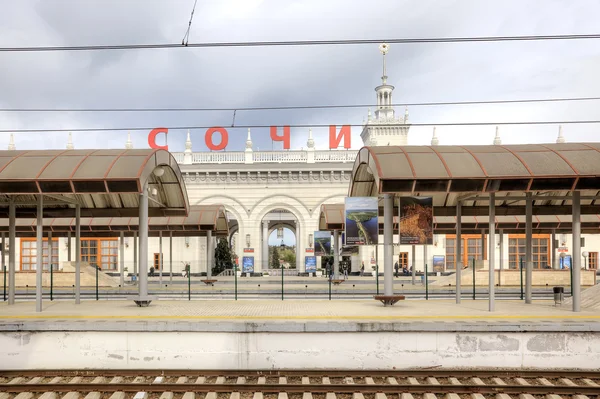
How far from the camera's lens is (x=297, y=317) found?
46.7 ft

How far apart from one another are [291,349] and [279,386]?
5.82 feet

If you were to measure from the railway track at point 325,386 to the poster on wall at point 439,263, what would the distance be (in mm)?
38188

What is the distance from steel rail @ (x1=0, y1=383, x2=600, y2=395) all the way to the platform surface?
189 centimetres

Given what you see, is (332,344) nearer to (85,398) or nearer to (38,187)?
(85,398)

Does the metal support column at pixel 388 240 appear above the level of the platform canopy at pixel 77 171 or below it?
below

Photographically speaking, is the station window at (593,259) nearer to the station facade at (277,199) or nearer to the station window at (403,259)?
the station facade at (277,199)

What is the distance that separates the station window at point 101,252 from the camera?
5281cm

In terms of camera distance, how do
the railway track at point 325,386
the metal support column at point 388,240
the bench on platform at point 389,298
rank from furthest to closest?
1. the bench on platform at point 389,298
2. the metal support column at point 388,240
3. the railway track at point 325,386

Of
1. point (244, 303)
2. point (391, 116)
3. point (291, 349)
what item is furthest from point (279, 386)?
point (391, 116)

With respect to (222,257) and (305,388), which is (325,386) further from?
(222,257)

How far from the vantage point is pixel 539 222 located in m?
32.6

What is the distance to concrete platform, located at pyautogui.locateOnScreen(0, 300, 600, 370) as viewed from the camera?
1291 cm

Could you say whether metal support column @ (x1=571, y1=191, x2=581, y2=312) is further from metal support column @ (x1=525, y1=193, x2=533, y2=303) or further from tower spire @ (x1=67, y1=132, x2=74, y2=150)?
tower spire @ (x1=67, y1=132, x2=74, y2=150)

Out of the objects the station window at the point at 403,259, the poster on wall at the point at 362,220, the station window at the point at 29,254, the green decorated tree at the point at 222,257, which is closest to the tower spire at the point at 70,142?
the station window at the point at 29,254
